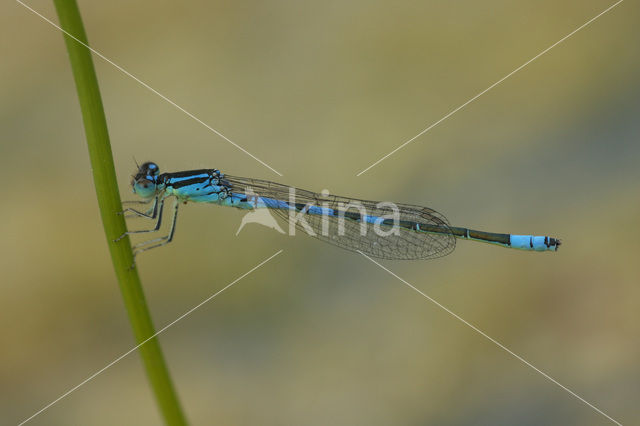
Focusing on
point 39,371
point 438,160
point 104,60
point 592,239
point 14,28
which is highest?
point 14,28

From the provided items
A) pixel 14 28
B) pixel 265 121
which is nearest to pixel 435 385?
pixel 265 121

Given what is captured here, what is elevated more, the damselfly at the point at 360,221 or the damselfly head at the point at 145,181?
the damselfly head at the point at 145,181

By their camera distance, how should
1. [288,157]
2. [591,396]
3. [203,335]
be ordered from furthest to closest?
[288,157] < [203,335] < [591,396]

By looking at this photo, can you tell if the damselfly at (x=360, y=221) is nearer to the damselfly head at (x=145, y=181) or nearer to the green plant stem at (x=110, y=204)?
the damselfly head at (x=145, y=181)

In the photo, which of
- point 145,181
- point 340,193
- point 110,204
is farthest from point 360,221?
point 110,204

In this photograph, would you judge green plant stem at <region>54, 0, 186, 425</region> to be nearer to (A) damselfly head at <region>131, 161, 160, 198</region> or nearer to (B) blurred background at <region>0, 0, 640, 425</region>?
(A) damselfly head at <region>131, 161, 160, 198</region>

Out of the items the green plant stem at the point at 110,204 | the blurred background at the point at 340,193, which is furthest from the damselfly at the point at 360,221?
the green plant stem at the point at 110,204

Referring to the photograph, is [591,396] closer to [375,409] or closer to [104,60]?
[375,409]
